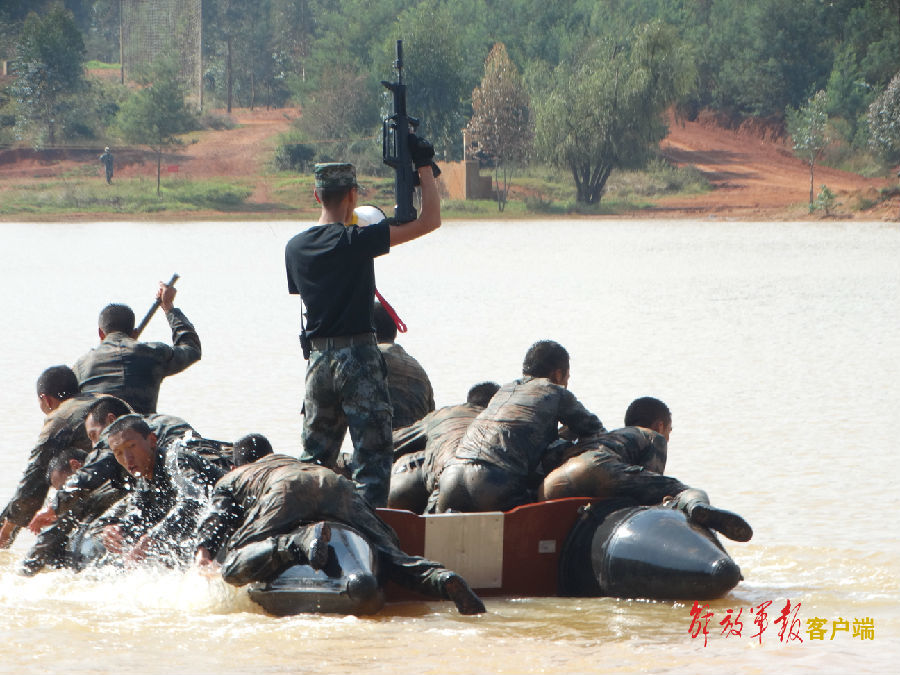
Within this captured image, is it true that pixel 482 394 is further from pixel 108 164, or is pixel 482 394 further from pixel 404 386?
pixel 108 164

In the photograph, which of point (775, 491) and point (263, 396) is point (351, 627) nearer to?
point (775, 491)

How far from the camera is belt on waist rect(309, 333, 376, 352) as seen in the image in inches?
282

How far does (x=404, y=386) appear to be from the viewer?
9484 millimetres

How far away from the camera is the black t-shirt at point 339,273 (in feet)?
23.2

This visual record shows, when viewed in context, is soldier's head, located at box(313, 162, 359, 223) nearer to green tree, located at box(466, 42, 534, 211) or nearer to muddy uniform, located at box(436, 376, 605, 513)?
muddy uniform, located at box(436, 376, 605, 513)

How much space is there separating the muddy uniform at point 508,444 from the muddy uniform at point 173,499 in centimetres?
119

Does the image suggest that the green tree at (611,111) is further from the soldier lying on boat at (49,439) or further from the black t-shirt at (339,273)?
the black t-shirt at (339,273)

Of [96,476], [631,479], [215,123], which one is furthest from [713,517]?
[215,123]

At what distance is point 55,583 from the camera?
25.3 ft

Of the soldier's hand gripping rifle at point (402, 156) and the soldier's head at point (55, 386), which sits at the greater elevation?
the soldier's hand gripping rifle at point (402, 156)

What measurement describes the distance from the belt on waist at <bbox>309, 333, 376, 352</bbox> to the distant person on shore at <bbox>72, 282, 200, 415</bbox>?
2283 mm

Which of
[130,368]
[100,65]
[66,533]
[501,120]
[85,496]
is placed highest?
[100,65]

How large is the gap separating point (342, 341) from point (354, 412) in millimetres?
339

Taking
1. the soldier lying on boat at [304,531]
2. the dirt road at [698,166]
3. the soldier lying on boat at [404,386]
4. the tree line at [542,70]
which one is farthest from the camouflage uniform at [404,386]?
the tree line at [542,70]
